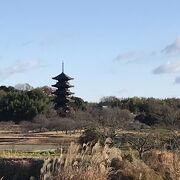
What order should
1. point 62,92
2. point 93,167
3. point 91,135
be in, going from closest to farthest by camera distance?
point 93,167
point 91,135
point 62,92

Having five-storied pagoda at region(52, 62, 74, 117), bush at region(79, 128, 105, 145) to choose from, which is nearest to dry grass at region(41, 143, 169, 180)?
bush at region(79, 128, 105, 145)

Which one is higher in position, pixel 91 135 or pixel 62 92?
pixel 62 92

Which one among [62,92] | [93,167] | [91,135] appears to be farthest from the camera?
[62,92]

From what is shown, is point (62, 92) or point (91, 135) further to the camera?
A: point (62, 92)

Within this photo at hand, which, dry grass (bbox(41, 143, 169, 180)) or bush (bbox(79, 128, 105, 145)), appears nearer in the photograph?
dry grass (bbox(41, 143, 169, 180))

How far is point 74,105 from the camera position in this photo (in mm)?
65750

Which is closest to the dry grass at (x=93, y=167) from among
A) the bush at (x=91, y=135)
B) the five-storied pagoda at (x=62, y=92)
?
the bush at (x=91, y=135)

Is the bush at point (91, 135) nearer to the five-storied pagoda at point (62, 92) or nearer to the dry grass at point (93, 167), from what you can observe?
the dry grass at point (93, 167)

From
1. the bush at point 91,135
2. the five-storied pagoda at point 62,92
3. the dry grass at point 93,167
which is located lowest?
the dry grass at point 93,167

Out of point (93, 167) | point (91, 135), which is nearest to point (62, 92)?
point (91, 135)

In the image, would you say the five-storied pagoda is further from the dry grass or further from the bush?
the dry grass

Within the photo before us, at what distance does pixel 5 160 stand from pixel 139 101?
55.0 meters

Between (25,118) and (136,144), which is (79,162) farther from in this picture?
(25,118)

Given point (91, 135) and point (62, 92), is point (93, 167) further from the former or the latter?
point (62, 92)
